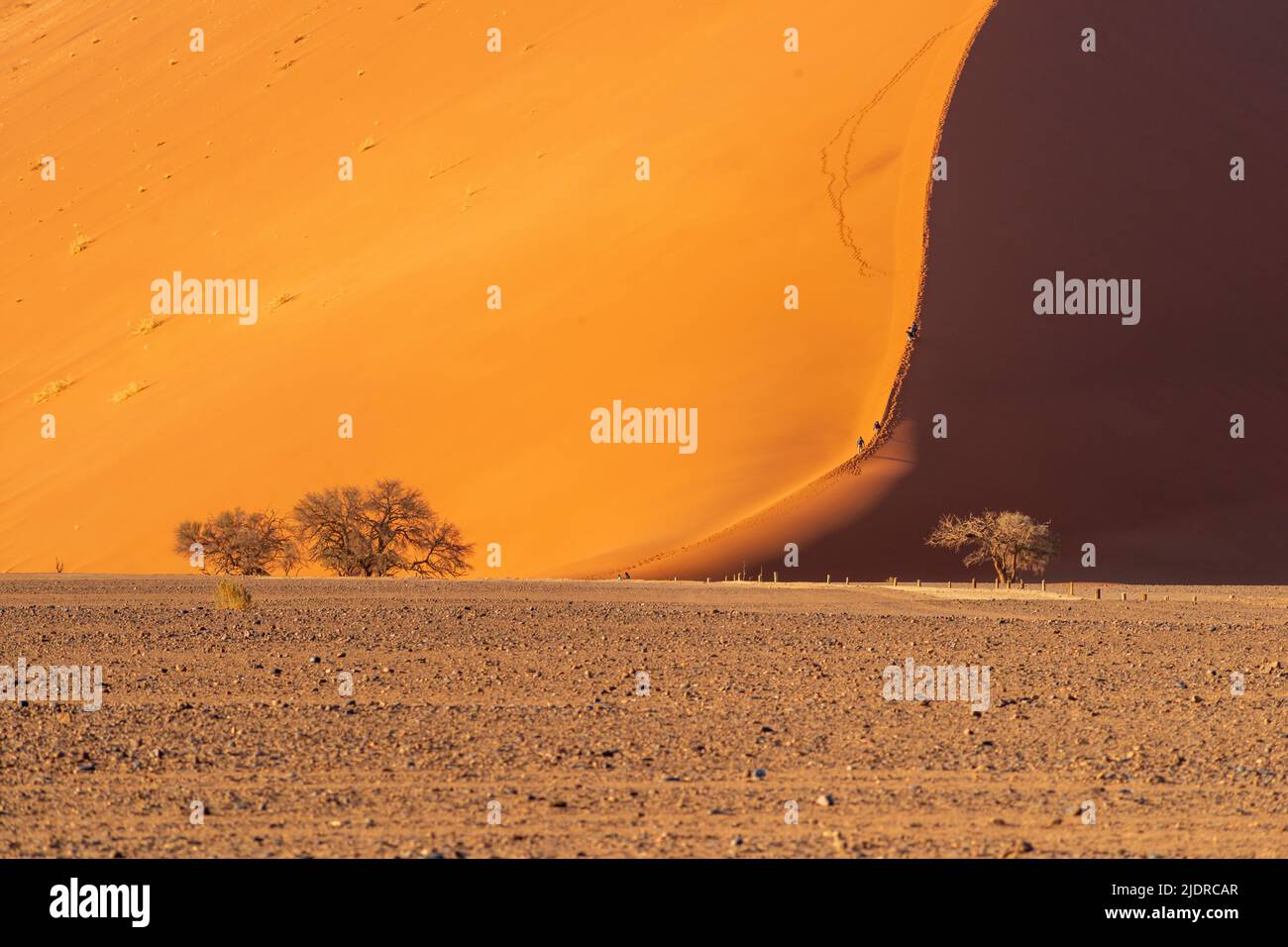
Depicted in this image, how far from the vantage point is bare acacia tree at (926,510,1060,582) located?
24297 mm

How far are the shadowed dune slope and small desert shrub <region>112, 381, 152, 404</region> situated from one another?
1648 cm

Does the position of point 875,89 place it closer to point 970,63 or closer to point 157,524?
point 970,63

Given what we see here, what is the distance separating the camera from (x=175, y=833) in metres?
6.71

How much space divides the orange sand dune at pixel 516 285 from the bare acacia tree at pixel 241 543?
3.37 ft

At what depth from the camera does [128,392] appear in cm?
3672

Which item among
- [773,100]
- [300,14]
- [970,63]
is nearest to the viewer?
[970,63]

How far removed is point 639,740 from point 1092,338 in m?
21.8

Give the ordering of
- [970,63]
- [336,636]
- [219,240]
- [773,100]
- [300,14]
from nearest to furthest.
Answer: [336,636]
[970,63]
[773,100]
[219,240]
[300,14]

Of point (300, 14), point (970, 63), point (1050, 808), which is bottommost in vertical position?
point (1050, 808)

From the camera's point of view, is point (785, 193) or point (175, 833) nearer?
point (175, 833)

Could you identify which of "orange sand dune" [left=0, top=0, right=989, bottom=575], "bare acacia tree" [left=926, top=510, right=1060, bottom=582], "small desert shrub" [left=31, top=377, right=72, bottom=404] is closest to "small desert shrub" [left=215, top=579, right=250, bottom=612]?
"orange sand dune" [left=0, top=0, right=989, bottom=575]

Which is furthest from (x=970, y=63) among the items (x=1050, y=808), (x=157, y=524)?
(x=1050, y=808)

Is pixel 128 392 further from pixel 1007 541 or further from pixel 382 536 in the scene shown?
pixel 1007 541

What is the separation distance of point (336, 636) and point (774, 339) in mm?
15632
